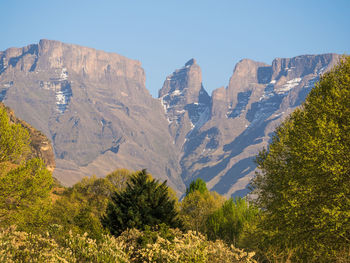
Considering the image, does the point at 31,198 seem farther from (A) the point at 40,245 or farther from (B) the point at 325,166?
(B) the point at 325,166

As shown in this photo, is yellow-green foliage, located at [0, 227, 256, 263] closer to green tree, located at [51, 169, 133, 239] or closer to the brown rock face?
green tree, located at [51, 169, 133, 239]

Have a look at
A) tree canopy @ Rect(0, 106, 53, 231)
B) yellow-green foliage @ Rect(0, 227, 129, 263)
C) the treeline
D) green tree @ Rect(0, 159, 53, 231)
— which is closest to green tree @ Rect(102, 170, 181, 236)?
the treeline

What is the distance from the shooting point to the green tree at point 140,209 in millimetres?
32375

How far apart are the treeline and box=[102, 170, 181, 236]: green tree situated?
8 cm

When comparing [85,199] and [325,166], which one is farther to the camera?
[85,199]

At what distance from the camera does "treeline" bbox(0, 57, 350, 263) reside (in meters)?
17.9

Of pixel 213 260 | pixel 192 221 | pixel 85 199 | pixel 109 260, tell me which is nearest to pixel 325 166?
pixel 213 260

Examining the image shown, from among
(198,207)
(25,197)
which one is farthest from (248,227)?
(198,207)

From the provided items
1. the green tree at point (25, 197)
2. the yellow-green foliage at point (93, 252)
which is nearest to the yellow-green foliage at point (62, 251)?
the yellow-green foliage at point (93, 252)

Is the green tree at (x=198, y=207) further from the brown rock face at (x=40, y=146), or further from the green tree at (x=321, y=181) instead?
the brown rock face at (x=40, y=146)

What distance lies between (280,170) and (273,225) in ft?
17.5

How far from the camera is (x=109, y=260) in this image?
17109mm

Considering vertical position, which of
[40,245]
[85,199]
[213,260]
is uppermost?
[85,199]

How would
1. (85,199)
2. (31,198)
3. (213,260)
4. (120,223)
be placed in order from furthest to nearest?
(85,199) → (31,198) → (120,223) → (213,260)
